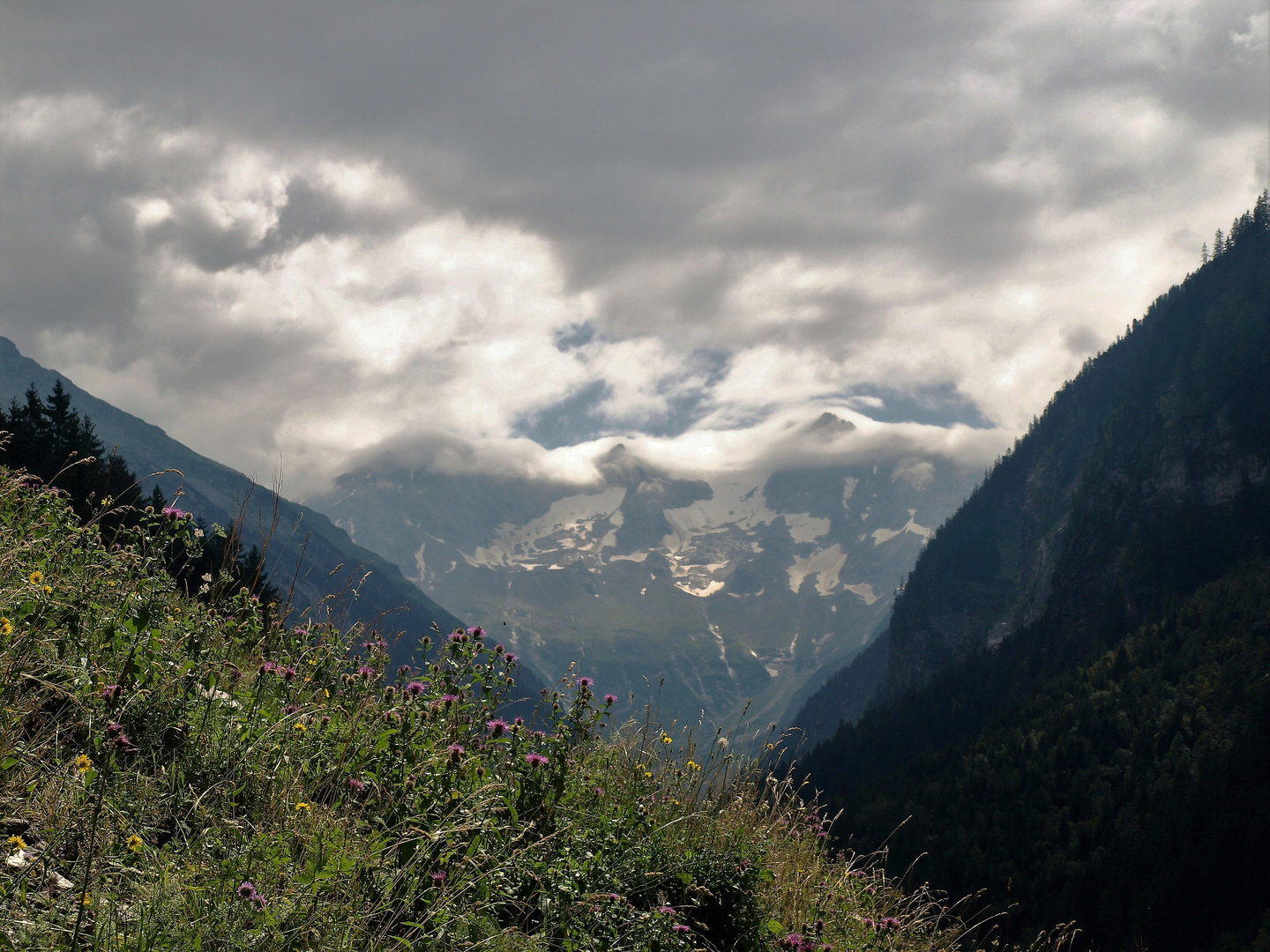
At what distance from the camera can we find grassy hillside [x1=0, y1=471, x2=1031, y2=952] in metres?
4.27

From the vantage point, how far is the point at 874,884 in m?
8.75

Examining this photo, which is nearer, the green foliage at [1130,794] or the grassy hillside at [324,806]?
the grassy hillside at [324,806]

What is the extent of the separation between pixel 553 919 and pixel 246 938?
2.09 meters

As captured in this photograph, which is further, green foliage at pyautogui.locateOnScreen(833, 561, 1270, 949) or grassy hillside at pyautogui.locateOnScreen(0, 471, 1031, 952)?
green foliage at pyautogui.locateOnScreen(833, 561, 1270, 949)

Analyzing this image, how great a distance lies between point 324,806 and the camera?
204 inches

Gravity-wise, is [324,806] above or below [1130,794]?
above

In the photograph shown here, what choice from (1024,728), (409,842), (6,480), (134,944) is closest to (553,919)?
(409,842)

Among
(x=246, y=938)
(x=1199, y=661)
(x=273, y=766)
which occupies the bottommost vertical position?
(x=1199, y=661)

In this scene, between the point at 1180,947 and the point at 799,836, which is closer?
the point at 799,836

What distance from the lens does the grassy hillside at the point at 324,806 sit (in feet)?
14.0

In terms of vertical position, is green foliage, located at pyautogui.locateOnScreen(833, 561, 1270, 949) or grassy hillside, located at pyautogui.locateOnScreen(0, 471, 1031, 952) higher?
grassy hillside, located at pyautogui.locateOnScreen(0, 471, 1031, 952)

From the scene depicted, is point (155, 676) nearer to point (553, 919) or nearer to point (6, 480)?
point (553, 919)

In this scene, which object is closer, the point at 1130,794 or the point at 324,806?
the point at 324,806

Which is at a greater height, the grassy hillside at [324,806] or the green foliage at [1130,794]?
the grassy hillside at [324,806]
